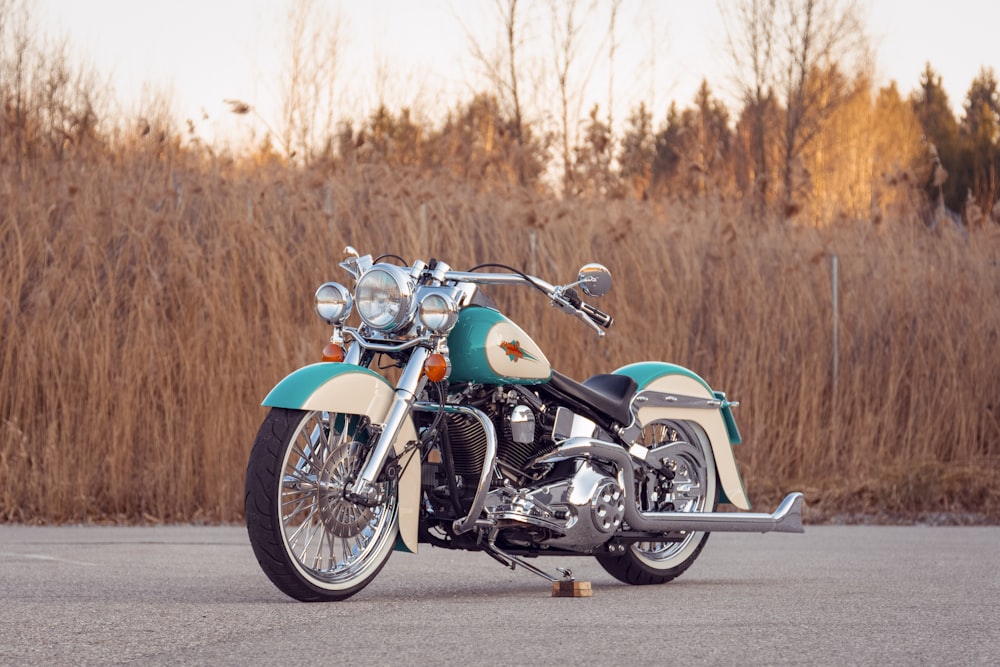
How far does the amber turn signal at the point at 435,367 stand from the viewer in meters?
5.33

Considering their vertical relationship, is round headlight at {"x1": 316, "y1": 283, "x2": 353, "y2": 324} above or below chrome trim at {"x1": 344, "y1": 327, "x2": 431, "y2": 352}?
above

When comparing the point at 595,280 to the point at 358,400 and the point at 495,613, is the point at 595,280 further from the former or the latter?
the point at 495,613

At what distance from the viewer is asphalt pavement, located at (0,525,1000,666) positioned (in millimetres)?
4098

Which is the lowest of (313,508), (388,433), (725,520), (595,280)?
(725,520)

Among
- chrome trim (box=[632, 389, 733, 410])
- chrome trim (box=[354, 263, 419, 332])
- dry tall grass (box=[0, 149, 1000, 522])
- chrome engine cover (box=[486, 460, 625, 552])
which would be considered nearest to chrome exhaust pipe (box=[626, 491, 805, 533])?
chrome engine cover (box=[486, 460, 625, 552])

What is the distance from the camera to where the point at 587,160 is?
56.3 ft

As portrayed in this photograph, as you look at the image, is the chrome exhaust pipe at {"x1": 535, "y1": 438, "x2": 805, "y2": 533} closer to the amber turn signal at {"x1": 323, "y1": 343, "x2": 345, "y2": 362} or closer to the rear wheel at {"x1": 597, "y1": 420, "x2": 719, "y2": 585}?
the rear wheel at {"x1": 597, "y1": 420, "x2": 719, "y2": 585}

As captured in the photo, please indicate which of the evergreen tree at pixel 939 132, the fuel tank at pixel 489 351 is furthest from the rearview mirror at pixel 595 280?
the evergreen tree at pixel 939 132

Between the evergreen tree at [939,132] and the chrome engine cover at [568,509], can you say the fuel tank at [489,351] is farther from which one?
the evergreen tree at [939,132]

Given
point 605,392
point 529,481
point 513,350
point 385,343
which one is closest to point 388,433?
point 385,343

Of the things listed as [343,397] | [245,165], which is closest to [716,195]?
[245,165]

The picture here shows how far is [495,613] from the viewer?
509 cm

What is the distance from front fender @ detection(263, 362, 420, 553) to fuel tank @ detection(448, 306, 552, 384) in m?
0.30

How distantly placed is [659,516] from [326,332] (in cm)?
647
